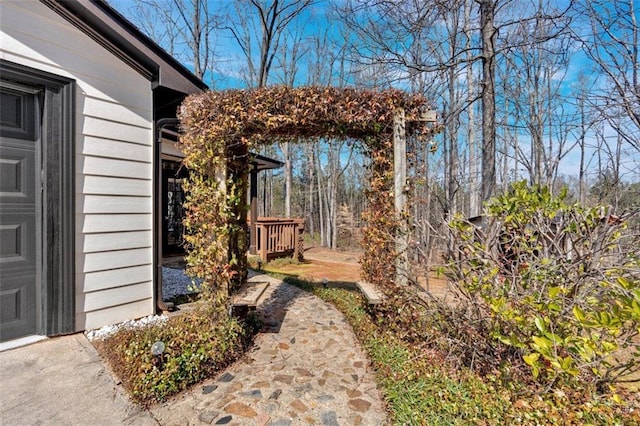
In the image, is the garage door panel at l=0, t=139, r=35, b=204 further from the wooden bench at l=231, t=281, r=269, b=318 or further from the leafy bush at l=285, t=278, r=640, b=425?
the leafy bush at l=285, t=278, r=640, b=425

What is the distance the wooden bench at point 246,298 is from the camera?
3092mm

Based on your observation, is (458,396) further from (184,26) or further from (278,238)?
(184,26)

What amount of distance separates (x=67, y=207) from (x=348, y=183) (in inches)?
704

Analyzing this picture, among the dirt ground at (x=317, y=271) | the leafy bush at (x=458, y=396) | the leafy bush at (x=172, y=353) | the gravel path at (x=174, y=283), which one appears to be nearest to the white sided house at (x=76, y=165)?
the leafy bush at (x=172, y=353)

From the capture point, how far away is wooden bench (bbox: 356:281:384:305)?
10.8 feet

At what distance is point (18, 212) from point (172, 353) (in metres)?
1.92

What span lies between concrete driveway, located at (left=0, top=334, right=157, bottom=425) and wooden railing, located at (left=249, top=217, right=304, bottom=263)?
229 inches

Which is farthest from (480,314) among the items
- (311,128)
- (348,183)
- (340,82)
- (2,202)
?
(348,183)

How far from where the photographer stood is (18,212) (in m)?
2.71

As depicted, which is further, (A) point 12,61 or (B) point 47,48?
(B) point 47,48

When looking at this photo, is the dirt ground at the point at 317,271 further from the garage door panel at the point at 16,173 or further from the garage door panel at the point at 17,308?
the garage door panel at the point at 16,173

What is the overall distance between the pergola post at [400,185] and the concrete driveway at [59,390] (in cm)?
260

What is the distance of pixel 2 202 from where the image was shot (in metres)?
2.62

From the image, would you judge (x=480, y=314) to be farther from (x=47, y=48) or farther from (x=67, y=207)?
(x=47, y=48)
